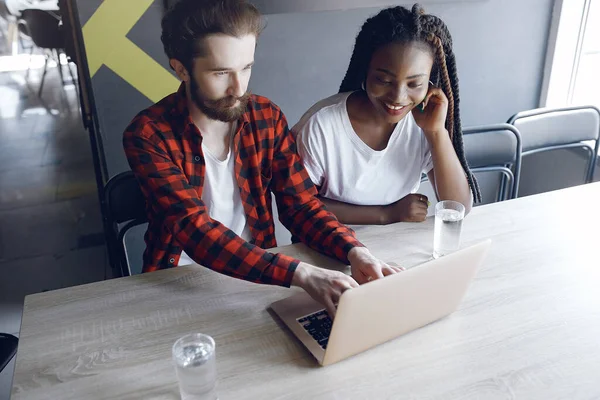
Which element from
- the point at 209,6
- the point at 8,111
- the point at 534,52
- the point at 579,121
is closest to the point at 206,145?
the point at 209,6

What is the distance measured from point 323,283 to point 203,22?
66 cm

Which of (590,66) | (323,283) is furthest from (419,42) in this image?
(590,66)

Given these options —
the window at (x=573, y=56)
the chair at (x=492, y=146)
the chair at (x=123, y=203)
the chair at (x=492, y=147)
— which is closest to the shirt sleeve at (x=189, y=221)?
the chair at (x=123, y=203)

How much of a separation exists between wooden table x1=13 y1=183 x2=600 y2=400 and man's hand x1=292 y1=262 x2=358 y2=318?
0.06 metres

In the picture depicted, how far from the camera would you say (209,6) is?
3.87 ft

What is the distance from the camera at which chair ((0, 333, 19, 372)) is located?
53.0 inches

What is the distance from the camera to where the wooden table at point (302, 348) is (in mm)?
826

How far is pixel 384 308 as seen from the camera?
0.84 meters

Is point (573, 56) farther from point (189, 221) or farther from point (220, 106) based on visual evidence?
point (189, 221)

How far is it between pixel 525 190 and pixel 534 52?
73cm

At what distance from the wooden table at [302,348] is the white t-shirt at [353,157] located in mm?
333

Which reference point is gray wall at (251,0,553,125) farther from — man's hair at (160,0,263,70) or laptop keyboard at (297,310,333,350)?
laptop keyboard at (297,310,333,350)

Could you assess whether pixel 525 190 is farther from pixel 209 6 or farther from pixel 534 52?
pixel 209 6

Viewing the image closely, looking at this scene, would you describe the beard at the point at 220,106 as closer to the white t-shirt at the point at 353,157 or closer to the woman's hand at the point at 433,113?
the white t-shirt at the point at 353,157
